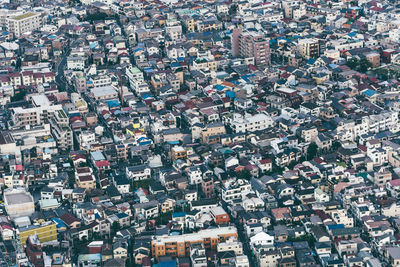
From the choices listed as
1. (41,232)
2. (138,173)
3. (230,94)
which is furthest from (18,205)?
(230,94)

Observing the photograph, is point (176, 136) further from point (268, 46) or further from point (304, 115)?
point (268, 46)

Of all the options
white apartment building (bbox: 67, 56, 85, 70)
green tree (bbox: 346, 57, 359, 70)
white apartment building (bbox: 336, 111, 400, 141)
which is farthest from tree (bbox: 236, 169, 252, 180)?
white apartment building (bbox: 67, 56, 85, 70)

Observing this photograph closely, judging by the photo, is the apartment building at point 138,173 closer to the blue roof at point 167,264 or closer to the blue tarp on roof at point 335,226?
the blue roof at point 167,264

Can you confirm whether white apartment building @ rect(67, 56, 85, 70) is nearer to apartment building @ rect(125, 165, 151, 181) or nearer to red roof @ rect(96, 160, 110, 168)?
red roof @ rect(96, 160, 110, 168)

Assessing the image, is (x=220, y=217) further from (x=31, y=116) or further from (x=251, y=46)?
(x=251, y=46)

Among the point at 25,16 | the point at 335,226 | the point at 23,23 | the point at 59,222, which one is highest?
the point at 25,16
